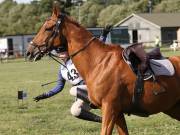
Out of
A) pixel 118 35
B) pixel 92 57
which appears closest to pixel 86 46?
pixel 92 57

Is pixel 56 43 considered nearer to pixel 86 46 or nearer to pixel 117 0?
pixel 86 46

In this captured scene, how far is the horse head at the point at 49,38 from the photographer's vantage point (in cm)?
759

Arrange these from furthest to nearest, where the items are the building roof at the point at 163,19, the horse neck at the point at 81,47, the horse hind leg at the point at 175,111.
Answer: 1. the building roof at the point at 163,19
2. the horse hind leg at the point at 175,111
3. the horse neck at the point at 81,47

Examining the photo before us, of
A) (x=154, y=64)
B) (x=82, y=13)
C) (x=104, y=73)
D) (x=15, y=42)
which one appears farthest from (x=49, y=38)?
(x=82, y=13)

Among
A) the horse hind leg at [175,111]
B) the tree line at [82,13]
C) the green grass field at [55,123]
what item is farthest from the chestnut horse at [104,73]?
the tree line at [82,13]

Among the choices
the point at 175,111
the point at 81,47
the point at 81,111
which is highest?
the point at 81,47

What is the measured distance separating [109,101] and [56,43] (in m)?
1.20

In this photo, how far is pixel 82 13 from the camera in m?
134

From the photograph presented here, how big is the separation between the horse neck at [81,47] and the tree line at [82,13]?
103 m

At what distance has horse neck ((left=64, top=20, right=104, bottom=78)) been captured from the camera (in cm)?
763

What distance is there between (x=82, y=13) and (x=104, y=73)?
127233 mm

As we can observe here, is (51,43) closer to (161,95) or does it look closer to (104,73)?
(104,73)

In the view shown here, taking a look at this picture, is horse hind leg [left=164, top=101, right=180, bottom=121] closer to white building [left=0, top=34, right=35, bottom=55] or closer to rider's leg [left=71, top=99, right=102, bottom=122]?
rider's leg [left=71, top=99, right=102, bottom=122]

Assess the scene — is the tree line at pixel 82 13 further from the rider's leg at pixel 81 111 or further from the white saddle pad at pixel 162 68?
the white saddle pad at pixel 162 68
